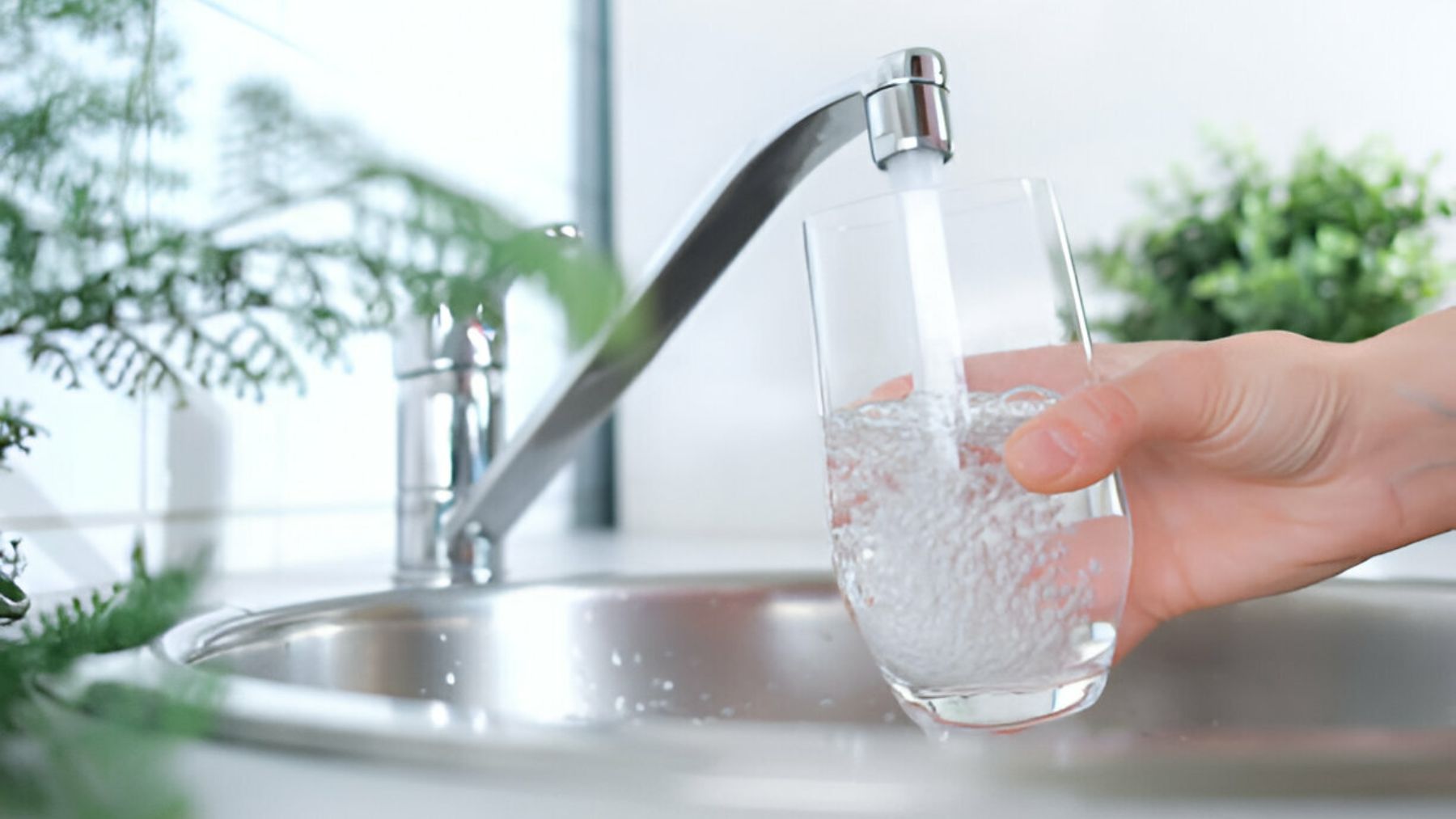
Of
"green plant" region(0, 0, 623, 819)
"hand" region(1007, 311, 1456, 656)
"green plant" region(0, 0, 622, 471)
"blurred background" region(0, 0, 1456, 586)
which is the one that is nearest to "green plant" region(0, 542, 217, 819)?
"green plant" region(0, 0, 623, 819)

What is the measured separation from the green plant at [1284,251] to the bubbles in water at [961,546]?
36.8 inches

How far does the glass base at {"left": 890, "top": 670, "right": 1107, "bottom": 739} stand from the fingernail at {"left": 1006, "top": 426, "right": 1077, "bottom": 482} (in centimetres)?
7

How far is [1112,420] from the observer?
1.31 ft

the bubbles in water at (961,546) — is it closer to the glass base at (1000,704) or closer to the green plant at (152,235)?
the glass base at (1000,704)

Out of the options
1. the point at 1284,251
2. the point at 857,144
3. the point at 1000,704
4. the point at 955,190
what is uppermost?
the point at 857,144

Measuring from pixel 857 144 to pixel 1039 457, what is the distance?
3.70 ft

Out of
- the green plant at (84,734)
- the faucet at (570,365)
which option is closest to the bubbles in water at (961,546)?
the faucet at (570,365)

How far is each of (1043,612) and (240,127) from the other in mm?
336

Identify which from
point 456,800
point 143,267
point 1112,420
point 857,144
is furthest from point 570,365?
point 857,144

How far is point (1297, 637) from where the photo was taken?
0.69 metres

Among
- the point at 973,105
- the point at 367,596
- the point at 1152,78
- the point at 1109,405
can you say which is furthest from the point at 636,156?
the point at 1109,405

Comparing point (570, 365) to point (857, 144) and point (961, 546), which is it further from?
point (857, 144)

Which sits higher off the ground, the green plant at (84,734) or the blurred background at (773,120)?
the blurred background at (773,120)

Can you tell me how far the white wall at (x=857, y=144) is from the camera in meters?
1.41
